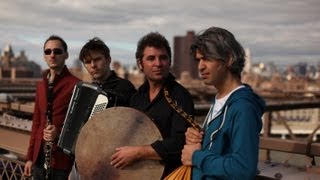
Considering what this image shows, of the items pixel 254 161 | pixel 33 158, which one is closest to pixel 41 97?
pixel 33 158

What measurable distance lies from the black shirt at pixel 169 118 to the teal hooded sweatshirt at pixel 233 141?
0.50 m

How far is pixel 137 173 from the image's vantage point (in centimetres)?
300

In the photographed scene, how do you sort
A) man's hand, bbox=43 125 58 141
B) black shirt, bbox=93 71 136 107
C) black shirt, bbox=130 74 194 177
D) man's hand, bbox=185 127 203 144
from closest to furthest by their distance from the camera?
man's hand, bbox=185 127 203 144 < black shirt, bbox=130 74 194 177 < black shirt, bbox=93 71 136 107 < man's hand, bbox=43 125 58 141

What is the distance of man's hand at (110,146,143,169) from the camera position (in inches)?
115

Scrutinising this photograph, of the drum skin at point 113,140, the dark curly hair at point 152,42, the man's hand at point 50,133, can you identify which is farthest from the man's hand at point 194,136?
the man's hand at point 50,133

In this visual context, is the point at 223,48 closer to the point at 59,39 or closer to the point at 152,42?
the point at 152,42

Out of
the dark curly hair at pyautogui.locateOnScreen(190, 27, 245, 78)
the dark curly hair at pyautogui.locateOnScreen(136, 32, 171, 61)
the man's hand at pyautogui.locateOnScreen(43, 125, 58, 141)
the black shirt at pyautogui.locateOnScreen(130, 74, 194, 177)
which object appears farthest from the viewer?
the man's hand at pyautogui.locateOnScreen(43, 125, 58, 141)

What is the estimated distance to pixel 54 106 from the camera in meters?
4.10

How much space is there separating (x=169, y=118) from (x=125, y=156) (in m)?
0.37

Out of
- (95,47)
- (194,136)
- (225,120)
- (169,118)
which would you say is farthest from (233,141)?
(95,47)

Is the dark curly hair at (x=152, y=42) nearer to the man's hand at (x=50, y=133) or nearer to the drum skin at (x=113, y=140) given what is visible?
the drum skin at (x=113, y=140)

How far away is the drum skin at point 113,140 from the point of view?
118 inches

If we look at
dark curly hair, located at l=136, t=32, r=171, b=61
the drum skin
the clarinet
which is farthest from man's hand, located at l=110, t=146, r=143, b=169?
the clarinet

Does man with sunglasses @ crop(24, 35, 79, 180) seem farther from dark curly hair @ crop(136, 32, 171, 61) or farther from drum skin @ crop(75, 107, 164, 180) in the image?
dark curly hair @ crop(136, 32, 171, 61)
